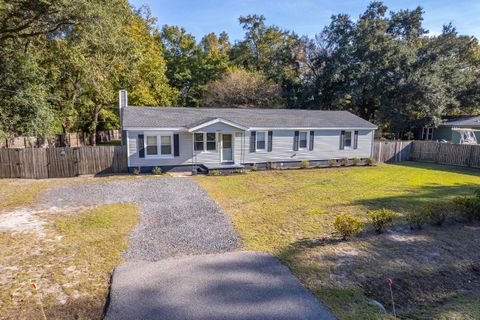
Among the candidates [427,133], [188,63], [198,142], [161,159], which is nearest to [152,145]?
[161,159]

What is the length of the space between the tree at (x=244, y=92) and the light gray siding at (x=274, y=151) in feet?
40.6

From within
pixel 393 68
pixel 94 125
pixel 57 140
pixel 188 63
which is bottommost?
pixel 57 140

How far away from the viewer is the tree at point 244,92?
98.0 feet

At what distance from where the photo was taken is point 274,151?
60.0 ft

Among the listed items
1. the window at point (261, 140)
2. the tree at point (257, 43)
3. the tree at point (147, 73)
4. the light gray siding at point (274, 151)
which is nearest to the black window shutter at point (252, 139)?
the light gray siding at point (274, 151)

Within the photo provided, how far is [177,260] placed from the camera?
19.4 feet

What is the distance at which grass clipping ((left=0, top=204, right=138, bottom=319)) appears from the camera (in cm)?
443

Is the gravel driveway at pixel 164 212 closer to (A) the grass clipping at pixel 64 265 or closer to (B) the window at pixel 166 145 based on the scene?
(A) the grass clipping at pixel 64 265

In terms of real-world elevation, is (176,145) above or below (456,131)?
below

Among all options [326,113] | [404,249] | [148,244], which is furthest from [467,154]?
[148,244]

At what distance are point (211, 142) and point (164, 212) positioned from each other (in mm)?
8241

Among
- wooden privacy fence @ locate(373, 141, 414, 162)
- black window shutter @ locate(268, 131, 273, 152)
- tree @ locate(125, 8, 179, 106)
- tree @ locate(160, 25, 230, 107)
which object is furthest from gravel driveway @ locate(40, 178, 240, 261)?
tree @ locate(160, 25, 230, 107)

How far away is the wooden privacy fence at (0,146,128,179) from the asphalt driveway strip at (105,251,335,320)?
1085cm

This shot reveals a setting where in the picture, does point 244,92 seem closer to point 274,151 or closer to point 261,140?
point 261,140
